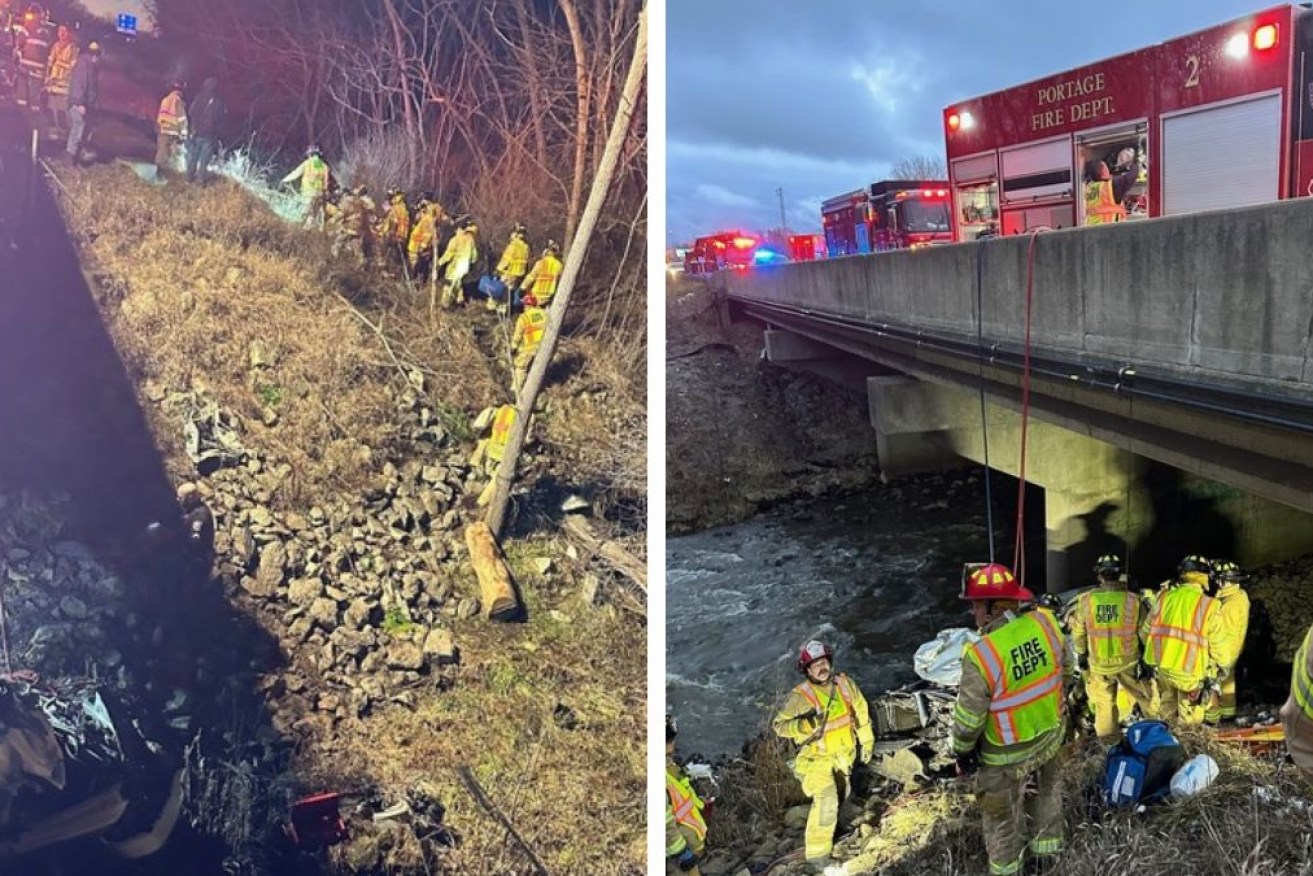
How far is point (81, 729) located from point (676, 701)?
688cm

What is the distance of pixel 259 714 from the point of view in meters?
2.54

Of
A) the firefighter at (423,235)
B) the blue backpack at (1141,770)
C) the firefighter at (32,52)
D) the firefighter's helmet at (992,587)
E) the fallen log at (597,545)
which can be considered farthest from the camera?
the blue backpack at (1141,770)

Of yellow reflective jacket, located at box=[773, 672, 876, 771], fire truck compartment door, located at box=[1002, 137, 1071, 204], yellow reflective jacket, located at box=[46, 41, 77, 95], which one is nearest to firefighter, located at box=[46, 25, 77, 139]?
yellow reflective jacket, located at box=[46, 41, 77, 95]

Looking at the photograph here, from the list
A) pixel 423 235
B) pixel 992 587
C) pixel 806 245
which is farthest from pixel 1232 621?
pixel 806 245

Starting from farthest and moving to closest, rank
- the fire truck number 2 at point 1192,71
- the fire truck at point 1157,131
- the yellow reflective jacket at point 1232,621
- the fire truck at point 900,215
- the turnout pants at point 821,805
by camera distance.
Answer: the fire truck at point 900,215 < the fire truck number 2 at point 1192,71 < the fire truck at point 1157,131 < the yellow reflective jacket at point 1232,621 < the turnout pants at point 821,805

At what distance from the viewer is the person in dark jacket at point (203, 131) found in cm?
248

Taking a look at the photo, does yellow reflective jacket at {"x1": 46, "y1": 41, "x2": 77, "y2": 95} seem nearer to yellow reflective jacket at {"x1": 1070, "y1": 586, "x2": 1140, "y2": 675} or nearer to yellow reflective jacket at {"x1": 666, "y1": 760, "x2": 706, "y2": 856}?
yellow reflective jacket at {"x1": 666, "y1": 760, "x2": 706, "y2": 856}

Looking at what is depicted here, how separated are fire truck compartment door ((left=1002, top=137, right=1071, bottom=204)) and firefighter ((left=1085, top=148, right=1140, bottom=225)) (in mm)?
361

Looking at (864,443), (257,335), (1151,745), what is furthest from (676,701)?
(864,443)

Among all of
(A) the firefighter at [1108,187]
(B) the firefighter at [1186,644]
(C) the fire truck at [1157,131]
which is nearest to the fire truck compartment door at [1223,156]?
(C) the fire truck at [1157,131]

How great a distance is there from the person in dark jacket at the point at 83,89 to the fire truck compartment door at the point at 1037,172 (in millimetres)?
9135

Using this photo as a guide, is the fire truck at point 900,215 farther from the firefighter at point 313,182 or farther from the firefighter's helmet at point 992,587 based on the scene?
the firefighter at point 313,182

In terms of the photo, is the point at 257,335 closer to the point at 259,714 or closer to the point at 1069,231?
the point at 259,714

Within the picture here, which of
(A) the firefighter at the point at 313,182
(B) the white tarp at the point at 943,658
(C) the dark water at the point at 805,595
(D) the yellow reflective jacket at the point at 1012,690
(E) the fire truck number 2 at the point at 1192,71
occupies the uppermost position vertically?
(E) the fire truck number 2 at the point at 1192,71
